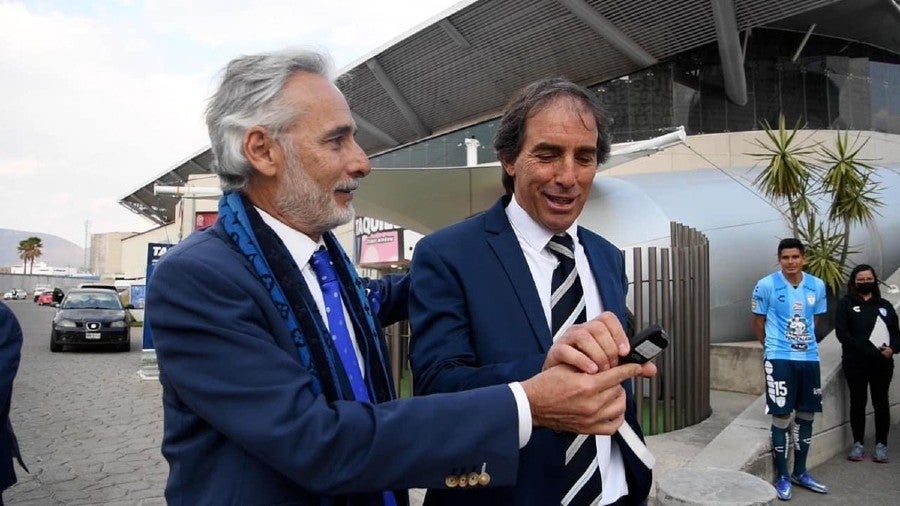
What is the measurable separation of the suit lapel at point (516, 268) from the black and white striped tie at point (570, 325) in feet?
0.18

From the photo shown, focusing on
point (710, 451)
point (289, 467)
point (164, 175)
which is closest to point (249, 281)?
point (289, 467)

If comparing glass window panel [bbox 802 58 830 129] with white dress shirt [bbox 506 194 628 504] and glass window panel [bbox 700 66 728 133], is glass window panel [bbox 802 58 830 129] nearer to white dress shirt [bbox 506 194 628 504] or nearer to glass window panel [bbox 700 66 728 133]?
glass window panel [bbox 700 66 728 133]

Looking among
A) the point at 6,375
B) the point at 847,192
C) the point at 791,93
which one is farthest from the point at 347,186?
the point at 791,93

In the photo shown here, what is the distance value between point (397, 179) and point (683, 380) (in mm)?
4833

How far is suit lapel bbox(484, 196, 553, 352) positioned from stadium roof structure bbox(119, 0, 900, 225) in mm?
15710

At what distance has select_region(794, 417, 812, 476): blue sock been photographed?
483 cm

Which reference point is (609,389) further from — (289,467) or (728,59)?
(728,59)

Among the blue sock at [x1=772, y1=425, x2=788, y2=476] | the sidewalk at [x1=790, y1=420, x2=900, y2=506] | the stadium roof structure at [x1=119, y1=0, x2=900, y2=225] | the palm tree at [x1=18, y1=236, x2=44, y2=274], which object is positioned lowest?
the sidewalk at [x1=790, y1=420, x2=900, y2=506]

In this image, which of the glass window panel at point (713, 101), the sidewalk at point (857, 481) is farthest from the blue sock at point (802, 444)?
the glass window panel at point (713, 101)

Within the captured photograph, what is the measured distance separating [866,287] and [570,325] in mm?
5202

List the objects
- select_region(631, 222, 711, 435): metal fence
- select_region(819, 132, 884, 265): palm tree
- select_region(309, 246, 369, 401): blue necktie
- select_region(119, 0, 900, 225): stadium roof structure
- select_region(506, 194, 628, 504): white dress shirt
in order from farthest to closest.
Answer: select_region(119, 0, 900, 225): stadium roof structure → select_region(819, 132, 884, 265): palm tree → select_region(631, 222, 711, 435): metal fence → select_region(506, 194, 628, 504): white dress shirt → select_region(309, 246, 369, 401): blue necktie

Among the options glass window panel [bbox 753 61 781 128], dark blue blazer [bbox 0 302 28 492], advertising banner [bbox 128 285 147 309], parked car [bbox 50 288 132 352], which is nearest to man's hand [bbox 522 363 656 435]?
dark blue blazer [bbox 0 302 28 492]

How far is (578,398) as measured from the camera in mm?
1132

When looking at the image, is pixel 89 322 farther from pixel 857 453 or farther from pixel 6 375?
pixel 857 453
